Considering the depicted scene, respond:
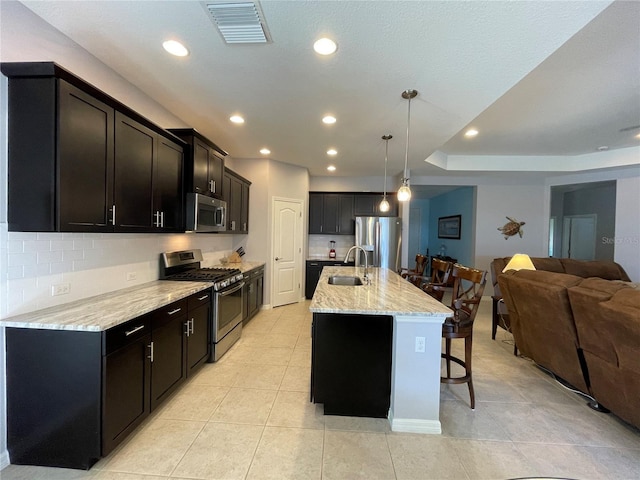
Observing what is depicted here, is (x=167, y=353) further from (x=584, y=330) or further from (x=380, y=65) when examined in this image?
(x=584, y=330)

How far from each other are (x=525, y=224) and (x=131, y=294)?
7.36 metres

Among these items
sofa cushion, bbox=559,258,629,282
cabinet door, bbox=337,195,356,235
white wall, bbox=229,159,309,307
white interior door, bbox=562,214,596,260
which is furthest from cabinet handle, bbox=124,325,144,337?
white interior door, bbox=562,214,596,260

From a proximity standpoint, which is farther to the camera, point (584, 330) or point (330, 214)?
point (330, 214)

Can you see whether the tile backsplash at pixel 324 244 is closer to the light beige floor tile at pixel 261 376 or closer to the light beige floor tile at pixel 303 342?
the light beige floor tile at pixel 303 342

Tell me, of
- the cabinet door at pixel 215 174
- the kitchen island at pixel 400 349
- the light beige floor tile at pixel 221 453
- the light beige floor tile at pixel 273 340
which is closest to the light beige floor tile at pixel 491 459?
the kitchen island at pixel 400 349

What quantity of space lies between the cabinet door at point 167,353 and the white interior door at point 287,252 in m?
2.68

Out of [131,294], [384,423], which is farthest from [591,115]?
[131,294]

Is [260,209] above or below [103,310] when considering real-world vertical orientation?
above

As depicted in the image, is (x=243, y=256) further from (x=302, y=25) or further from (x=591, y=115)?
(x=591, y=115)

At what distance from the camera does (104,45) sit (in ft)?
6.31

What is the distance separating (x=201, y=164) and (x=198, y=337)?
6.16 feet

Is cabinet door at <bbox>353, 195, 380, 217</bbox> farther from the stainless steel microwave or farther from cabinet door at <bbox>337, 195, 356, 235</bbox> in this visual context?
the stainless steel microwave

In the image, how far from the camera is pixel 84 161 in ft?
5.78

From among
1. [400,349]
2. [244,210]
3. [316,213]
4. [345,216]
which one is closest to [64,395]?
[400,349]
